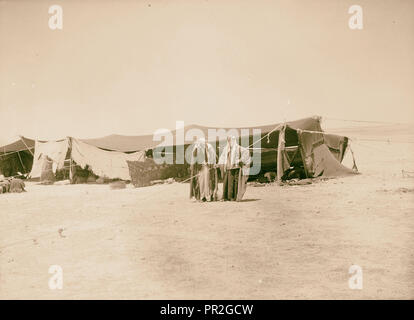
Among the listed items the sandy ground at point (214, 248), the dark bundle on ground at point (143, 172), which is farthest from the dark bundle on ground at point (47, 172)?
the sandy ground at point (214, 248)

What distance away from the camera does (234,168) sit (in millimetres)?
9641

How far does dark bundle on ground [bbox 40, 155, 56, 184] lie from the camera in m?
17.5

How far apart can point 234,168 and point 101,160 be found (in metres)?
8.58

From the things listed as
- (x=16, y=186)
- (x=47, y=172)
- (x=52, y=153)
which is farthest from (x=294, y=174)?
(x=47, y=172)

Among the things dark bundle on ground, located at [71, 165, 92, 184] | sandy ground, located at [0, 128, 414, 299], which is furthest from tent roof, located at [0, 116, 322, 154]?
sandy ground, located at [0, 128, 414, 299]

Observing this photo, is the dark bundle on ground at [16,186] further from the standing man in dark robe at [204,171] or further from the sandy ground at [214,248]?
the standing man in dark robe at [204,171]

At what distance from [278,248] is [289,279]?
43.7 inches

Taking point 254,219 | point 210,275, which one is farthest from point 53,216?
point 210,275

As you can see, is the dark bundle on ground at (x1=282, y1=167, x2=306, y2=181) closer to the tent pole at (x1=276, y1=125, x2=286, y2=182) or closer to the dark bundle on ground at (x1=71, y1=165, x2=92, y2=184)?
the tent pole at (x1=276, y1=125, x2=286, y2=182)

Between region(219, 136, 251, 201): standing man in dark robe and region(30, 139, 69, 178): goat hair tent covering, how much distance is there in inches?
Result: 381

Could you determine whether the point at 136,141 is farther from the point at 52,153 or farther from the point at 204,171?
the point at 204,171

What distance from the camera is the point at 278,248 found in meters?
5.59

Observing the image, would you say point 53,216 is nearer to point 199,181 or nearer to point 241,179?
point 199,181

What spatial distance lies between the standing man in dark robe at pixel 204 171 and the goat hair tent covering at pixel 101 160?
6663 mm
